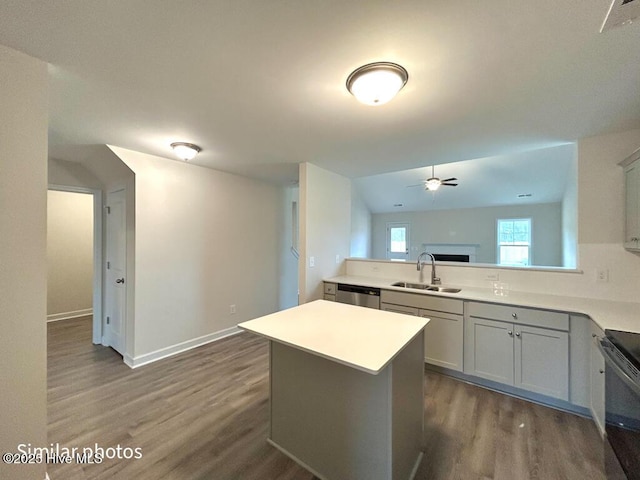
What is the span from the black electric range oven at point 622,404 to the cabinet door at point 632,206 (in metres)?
1.04

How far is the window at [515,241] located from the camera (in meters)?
6.61

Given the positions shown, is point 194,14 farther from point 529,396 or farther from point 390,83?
point 529,396

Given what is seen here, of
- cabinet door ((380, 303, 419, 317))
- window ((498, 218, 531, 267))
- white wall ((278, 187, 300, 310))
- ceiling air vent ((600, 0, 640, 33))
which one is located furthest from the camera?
window ((498, 218, 531, 267))

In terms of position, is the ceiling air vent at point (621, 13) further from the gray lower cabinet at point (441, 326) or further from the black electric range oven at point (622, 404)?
the gray lower cabinet at point (441, 326)

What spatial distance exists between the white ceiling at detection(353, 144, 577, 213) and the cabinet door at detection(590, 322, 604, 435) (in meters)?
3.33

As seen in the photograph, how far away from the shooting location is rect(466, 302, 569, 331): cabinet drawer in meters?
2.15

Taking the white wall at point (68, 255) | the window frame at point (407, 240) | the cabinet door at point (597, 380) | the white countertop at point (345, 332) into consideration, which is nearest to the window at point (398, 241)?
the window frame at point (407, 240)

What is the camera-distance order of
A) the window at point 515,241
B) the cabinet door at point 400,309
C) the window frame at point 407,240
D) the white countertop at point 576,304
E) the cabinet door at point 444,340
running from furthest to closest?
the window frame at point 407,240
the window at point 515,241
the cabinet door at point 400,309
the cabinet door at point 444,340
the white countertop at point 576,304

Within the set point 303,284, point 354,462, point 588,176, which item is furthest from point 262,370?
point 588,176

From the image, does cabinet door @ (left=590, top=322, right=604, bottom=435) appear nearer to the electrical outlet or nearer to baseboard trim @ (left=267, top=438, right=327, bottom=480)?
the electrical outlet

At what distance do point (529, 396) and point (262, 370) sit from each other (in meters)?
2.58

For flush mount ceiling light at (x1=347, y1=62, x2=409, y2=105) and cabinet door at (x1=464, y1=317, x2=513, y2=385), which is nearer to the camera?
flush mount ceiling light at (x1=347, y1=62, x2=409, y2=105)

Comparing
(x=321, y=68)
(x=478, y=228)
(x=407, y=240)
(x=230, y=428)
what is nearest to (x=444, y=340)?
(x=230, y=428)

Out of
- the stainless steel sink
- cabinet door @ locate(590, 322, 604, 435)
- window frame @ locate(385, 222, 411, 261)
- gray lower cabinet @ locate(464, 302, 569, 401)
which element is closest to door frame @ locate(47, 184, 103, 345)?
the stainless steel sink
